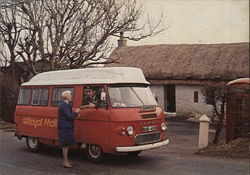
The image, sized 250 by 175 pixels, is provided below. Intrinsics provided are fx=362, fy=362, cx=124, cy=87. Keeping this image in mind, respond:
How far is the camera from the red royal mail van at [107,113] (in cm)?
795

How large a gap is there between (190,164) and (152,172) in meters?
1.29

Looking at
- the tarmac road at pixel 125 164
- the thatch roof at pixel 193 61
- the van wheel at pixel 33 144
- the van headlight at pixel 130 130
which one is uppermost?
the thatch roof at pixel 193 61

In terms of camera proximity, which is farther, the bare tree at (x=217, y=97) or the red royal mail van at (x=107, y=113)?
the bare tree at (x=217, y=97)

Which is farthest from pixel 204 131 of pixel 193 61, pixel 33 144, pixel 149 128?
pixel 193 61

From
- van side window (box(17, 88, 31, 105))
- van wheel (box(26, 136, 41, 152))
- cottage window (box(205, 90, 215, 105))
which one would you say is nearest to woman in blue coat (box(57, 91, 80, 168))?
van wheel (box(26, 136, 41, 152))

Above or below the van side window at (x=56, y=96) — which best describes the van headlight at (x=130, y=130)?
below

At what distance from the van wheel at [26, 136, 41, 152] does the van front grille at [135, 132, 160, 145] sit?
3.26 meters

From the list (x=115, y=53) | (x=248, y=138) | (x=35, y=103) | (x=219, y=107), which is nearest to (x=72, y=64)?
(x=35, y=103)

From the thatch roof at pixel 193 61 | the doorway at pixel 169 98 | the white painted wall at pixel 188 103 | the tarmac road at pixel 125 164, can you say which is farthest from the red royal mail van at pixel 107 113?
the doorway at pixel 169 98

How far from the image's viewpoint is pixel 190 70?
22.7 meters

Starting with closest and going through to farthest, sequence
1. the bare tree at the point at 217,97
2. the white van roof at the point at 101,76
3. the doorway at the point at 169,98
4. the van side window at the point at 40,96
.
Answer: the white van roof at the point at 101,76
the van side window at the point at 40,96
the bare tree at the point at 217,97
the doorway at the point at 169,98

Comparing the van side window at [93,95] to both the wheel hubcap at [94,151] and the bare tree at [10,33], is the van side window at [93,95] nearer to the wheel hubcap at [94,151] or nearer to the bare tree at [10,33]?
the wheel hubcap at [94,151]

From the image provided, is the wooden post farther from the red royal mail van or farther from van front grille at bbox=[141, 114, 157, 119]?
van front grille at bbox=[141, 114, 157, 119]

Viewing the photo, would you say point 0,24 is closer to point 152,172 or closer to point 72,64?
point 72,64
